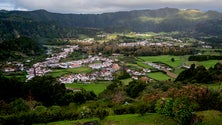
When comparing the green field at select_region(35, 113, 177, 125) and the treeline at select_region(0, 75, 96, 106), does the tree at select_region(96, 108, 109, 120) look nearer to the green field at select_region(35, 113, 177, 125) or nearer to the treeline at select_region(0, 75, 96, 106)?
the green field at select_region(35, 113, 177, 125)

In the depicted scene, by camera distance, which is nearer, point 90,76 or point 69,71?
point 90,76

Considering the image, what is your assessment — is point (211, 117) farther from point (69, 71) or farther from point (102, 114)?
point (69, 71)

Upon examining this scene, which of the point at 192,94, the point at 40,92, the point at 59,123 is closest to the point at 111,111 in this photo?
the point at 59,123

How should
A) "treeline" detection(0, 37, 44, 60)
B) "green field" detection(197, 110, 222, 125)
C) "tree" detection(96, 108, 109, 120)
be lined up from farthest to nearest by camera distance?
"treeline" detection(0, 37, 44, 60), "tree" detection(96, 108, 109, 120), "green field" detection(197, 110, 222, 125)

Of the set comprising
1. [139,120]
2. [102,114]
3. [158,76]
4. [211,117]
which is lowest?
[158,76]

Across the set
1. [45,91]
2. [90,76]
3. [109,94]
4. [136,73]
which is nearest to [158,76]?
[136,73]

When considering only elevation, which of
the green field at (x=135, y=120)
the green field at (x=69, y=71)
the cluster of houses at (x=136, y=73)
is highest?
the green field at (x=135, y=120)

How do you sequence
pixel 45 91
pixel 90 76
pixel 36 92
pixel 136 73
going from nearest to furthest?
1. pixel 45 91
2. pixel 36 92
3. pixel 90 76
4. pixel 136 73

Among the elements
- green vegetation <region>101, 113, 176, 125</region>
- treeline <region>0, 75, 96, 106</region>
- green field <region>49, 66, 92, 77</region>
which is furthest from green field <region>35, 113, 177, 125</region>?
green field <region>49, 66, 92, 77</region>

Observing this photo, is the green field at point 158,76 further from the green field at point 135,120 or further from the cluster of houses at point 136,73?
the green field at point 135,120

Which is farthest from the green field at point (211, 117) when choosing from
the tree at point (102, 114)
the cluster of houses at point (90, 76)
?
the cluster of houses at point (90, 76)

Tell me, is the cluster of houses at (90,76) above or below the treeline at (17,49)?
below

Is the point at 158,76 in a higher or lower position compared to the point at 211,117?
lower
